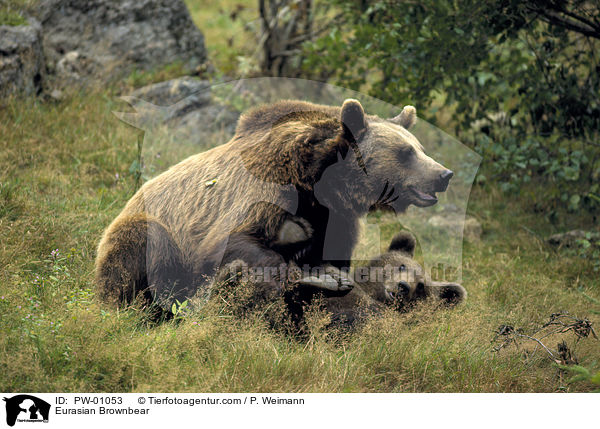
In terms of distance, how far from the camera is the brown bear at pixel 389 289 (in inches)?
179

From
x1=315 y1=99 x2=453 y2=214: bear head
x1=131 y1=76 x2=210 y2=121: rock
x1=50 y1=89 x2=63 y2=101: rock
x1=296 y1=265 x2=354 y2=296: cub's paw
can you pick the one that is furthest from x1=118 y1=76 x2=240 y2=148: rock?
x1=296 y1=265 x2=354 y2=296: cub's paw

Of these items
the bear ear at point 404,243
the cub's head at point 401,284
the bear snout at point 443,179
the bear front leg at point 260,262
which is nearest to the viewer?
the bear front leg at point 260,262

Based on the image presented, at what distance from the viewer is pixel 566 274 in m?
6.07

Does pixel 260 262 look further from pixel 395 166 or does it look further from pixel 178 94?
pixel 178 94

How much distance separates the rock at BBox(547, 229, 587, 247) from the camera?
656 cm

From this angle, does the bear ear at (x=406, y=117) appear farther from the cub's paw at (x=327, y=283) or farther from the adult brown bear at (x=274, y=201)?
the cub's paw at (x=327, y=283)

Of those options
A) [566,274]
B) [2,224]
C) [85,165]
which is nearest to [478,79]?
[566,274]

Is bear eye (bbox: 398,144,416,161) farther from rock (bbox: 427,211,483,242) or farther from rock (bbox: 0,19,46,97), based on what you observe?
rock (bbox: 0,19,46,97)

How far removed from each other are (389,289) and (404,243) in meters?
0.69

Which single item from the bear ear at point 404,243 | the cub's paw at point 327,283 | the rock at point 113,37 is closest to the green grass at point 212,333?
the cub's paw at point 327,283

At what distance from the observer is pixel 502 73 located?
7.50 metres

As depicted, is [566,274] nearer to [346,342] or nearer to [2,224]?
[346,342]

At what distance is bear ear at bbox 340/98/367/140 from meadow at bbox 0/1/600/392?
55.5 inches

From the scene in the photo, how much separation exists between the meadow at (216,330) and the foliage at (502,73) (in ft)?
3.07
